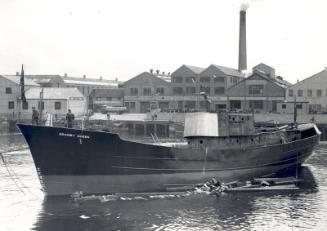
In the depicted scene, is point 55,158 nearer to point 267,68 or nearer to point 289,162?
point 289,162

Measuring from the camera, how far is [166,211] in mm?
25734

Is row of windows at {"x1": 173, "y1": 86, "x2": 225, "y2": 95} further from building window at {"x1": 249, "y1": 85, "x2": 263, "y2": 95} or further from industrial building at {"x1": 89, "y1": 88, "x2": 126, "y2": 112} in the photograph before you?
industrial building at {"x1": 89, "y1": 88, "x2": 126, "y2": 112}

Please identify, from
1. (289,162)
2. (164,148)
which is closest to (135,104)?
(289,162)

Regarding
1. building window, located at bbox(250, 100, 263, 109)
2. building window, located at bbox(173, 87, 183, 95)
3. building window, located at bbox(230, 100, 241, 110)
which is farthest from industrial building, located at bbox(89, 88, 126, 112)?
building window, located at bbox(250, 100, 263, 109)

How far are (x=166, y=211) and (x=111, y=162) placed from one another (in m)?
5.52

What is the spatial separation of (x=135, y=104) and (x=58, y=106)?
16.3 metres

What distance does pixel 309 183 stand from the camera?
34250mm

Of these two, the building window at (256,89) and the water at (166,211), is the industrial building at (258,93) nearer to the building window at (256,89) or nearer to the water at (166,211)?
the building window at (256,89)

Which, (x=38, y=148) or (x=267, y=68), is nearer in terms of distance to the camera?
(x=38, y=148)

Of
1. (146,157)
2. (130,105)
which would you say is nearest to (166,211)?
(146,157)

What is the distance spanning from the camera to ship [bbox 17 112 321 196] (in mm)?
28328

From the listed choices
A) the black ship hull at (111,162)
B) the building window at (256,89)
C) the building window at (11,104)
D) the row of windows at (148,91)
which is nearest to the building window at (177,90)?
the row of windows at (148,91)

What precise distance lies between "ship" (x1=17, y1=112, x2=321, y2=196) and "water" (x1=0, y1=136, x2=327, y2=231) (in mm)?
1349

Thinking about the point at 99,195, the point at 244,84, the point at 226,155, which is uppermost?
the point at 244,84
